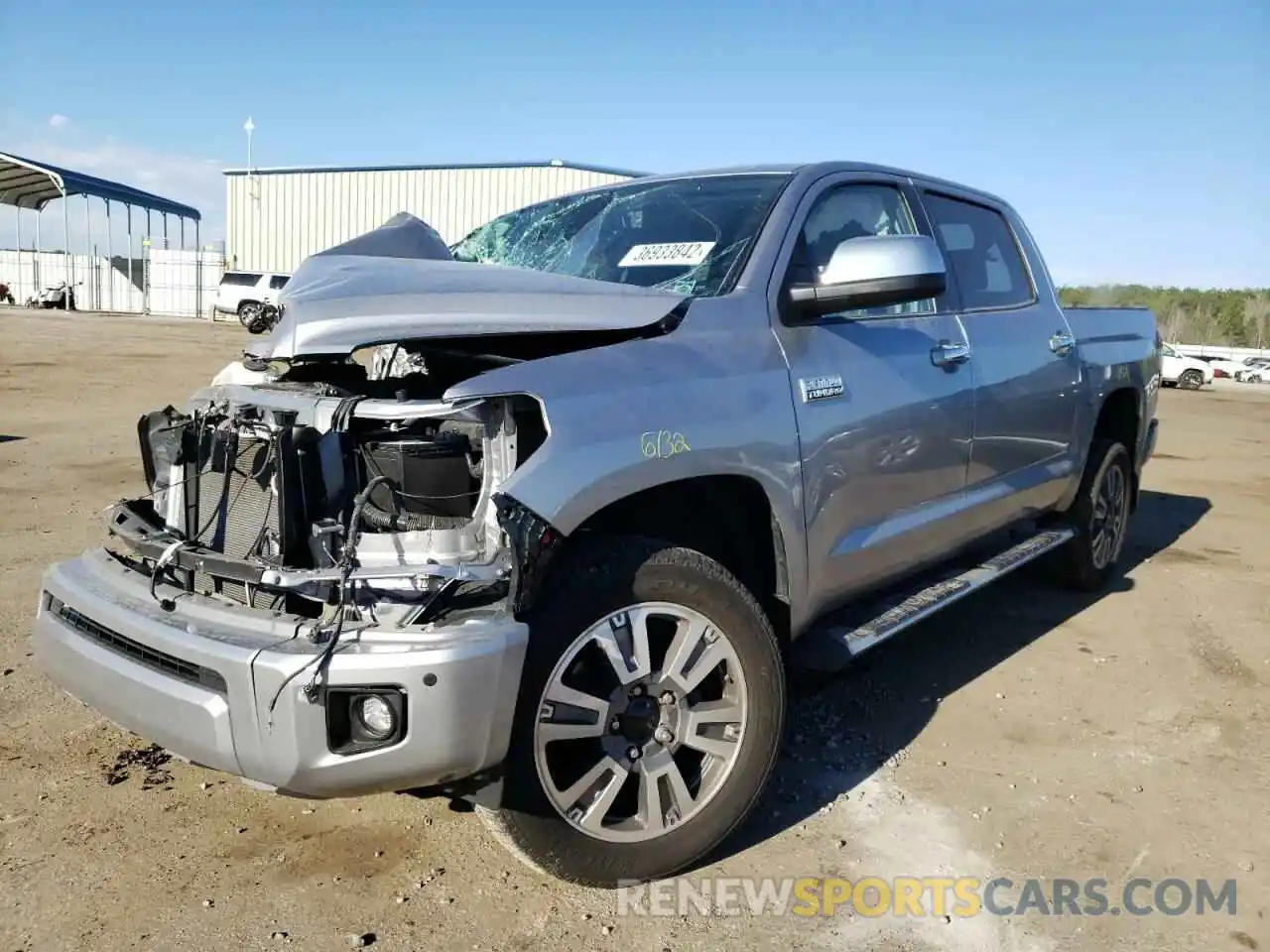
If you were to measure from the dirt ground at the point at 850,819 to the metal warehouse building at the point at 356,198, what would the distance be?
31310 millimetres

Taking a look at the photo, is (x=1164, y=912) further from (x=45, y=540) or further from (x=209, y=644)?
(x=45, y=540)

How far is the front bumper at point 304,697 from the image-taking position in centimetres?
218

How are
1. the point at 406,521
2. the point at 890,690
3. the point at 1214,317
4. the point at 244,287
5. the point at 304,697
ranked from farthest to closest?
the point at 1214,317, the point at 244,287, the point at 890,690, the point at 406,521, the point at 304,697

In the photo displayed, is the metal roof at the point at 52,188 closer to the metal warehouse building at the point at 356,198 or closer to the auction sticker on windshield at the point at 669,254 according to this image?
the metal warehouse building at the point at 356,198

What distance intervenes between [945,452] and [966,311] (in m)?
0.73

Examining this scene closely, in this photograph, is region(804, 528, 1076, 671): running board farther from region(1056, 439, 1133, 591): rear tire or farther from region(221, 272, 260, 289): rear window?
region(221, 272, 260, 289): rear window

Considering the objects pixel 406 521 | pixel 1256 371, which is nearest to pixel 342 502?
pixel 406 521

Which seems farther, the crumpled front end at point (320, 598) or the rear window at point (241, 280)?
the rear window at point (241, 280)

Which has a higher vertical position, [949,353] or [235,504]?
[949,353]

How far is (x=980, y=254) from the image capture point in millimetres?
4508

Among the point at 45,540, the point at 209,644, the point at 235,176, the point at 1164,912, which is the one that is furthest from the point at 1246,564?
the point at 235,176

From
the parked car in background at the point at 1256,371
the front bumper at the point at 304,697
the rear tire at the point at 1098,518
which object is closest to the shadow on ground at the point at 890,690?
the rear tire at the point at 1098,518

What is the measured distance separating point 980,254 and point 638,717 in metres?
2.87

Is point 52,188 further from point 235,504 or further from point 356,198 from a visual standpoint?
point 235,504
